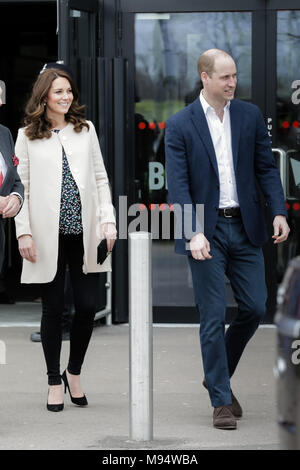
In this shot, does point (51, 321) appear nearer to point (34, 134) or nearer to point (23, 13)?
point (34, 134)

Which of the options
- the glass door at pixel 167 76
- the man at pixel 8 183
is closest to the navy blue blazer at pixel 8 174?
the man at pixel 8 183

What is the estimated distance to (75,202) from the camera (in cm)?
568

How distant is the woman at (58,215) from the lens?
5.64 meters

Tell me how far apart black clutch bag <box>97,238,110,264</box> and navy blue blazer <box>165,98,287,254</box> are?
1.35 ft

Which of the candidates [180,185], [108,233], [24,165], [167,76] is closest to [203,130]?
[180,185]

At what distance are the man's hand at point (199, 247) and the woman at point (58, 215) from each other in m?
0.64

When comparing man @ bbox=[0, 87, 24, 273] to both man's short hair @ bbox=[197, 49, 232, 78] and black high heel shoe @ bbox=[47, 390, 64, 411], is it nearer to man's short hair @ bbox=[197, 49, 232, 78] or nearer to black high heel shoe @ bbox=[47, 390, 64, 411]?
black high heel shoe @ bbox=[47, 390, 64, 411]

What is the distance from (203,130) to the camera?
17.8 feet

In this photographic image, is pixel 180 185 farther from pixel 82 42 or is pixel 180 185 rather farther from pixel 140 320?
pixel 82 42

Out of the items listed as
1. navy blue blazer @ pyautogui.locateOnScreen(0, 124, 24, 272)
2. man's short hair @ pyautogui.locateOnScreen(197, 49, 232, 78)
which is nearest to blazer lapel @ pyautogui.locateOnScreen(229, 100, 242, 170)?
man's short hair @ pyautogui.locateOnScreen(197, 49, 232, 78)

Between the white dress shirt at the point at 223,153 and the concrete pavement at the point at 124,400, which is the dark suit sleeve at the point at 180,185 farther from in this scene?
the concrete pavement at the point at 124,400

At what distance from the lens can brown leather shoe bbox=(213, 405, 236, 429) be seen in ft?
17.3

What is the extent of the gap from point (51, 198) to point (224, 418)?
1.46 metres
